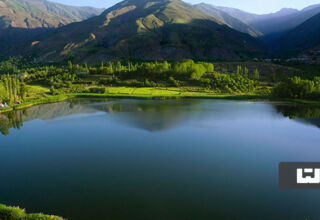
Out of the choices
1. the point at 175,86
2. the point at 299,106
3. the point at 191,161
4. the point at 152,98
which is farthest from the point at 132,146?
the point at 175,86

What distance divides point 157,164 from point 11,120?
42.3 meters

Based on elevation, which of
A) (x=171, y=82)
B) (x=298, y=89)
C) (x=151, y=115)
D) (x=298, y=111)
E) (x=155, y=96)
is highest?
(x=171, y=82)

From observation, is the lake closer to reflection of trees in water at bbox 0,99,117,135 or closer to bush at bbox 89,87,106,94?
reflection of trees in water at bbox 0,99,117,135

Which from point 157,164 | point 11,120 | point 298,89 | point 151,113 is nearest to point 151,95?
point 151,113

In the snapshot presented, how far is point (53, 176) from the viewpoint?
1046 inches

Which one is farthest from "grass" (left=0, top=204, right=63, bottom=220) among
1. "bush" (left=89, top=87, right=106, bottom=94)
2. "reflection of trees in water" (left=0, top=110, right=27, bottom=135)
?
"bush" (left=89, top=87, right=106, bottom=94)

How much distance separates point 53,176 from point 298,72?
117619 millimetres

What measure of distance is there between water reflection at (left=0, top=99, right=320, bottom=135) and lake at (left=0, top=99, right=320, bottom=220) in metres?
0.45

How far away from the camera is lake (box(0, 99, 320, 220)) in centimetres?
2067

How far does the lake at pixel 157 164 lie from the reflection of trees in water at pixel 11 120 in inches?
8.7

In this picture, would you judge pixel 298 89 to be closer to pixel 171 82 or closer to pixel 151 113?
pixel 171 82

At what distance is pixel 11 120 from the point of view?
5509 centimetres

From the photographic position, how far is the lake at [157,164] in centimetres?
2067

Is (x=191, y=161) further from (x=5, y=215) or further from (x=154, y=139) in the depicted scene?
(x=5, y=215)
